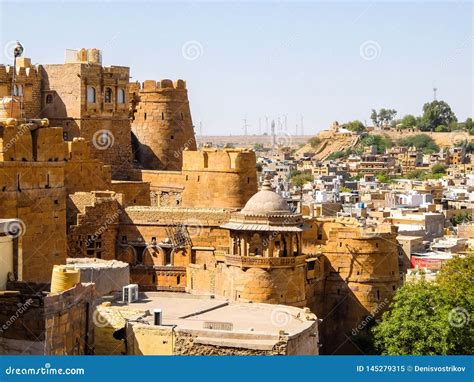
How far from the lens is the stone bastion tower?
175 ft

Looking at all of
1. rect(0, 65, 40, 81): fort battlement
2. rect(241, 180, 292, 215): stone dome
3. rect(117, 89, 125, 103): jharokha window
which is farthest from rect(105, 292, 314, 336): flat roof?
rect(117, 89, 125, 103): jharokha window

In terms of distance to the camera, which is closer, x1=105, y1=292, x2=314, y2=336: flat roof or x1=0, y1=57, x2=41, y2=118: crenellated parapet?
x1=105, y1=292, x2=314, y2=336: flat roof

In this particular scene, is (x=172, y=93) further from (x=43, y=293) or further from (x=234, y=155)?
(x=43, y=293)

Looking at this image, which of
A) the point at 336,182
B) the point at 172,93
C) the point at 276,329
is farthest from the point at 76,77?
the point at 336,182

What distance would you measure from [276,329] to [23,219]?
6.04m

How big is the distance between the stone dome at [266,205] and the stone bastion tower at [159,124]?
40.4 ft

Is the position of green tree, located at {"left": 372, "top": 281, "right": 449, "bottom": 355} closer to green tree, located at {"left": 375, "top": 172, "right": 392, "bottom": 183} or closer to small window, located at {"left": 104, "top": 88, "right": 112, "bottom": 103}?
small window, located at {"left": 104, "top": 88, "right": 112, "bottom": 103}

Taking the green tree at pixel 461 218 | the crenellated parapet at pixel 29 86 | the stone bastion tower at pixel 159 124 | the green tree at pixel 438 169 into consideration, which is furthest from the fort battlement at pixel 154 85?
the green tree at pixel 438 169

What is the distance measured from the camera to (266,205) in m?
40.9

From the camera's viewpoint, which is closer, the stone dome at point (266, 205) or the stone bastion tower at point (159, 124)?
the stone dome at point (266, 205)

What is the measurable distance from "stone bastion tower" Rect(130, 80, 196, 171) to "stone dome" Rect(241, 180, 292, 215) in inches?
485

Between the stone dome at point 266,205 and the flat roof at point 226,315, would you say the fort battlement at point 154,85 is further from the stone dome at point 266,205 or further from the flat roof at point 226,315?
the flat roof at point 226,315

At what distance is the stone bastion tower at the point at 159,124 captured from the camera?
53250 millimetres

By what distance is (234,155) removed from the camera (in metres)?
47.1
